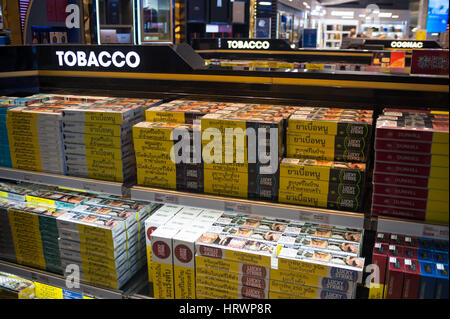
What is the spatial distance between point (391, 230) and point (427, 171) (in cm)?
24

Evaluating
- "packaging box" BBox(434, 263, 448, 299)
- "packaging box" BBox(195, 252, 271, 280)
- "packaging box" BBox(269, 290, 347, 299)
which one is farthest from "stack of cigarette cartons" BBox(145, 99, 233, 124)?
"packaging box" BBox(434, 263, 448, 299)

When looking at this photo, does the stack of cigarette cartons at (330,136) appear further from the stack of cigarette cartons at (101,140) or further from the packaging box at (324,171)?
the stack of cigarette cartons at (101,140)

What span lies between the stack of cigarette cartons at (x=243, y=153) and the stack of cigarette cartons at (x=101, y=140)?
40cm

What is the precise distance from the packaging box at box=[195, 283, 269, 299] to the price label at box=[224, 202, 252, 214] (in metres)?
0.33

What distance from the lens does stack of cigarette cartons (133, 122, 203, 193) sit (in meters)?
1.78

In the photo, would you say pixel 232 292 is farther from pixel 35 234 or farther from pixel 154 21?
pixel 154 21

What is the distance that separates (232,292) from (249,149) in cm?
61

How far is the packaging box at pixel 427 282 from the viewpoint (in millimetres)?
1444

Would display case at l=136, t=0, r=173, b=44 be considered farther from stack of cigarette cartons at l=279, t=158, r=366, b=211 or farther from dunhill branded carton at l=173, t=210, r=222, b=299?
stack of cigarette cartons at l=279, t=158, r=366, b=211
